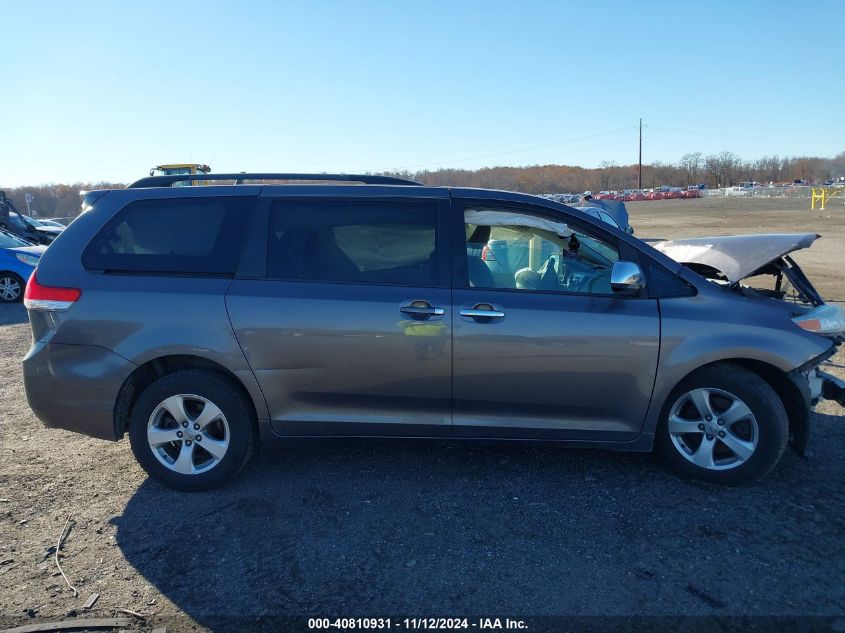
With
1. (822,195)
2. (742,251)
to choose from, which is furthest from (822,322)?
(822,195)

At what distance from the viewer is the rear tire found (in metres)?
11.5

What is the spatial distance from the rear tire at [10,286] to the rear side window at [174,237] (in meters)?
9.55

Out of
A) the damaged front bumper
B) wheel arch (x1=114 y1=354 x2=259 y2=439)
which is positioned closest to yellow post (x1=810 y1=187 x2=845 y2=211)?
the damaged front bumper

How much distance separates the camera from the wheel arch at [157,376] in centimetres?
381

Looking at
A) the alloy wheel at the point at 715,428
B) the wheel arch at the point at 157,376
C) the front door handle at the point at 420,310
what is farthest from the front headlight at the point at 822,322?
the wheel arch at the point at 157,376

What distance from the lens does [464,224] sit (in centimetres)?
382

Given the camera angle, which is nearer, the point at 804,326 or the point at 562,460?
the point at 804,326

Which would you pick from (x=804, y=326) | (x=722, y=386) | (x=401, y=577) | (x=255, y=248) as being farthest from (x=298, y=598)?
(x=804, y=326)

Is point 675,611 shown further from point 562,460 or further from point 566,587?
point 562,460

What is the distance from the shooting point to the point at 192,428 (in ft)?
12.5

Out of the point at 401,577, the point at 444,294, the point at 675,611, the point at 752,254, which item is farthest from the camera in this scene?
the point at 752,254

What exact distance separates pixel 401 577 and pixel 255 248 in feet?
7.04

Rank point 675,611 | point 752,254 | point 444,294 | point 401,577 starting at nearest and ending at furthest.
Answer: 1. point 675,611
2. point 401,577
3. point 444,294
4. point 752,254

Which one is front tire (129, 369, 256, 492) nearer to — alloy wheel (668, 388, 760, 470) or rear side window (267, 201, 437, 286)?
rear side window (267, 201, 437, 286)
